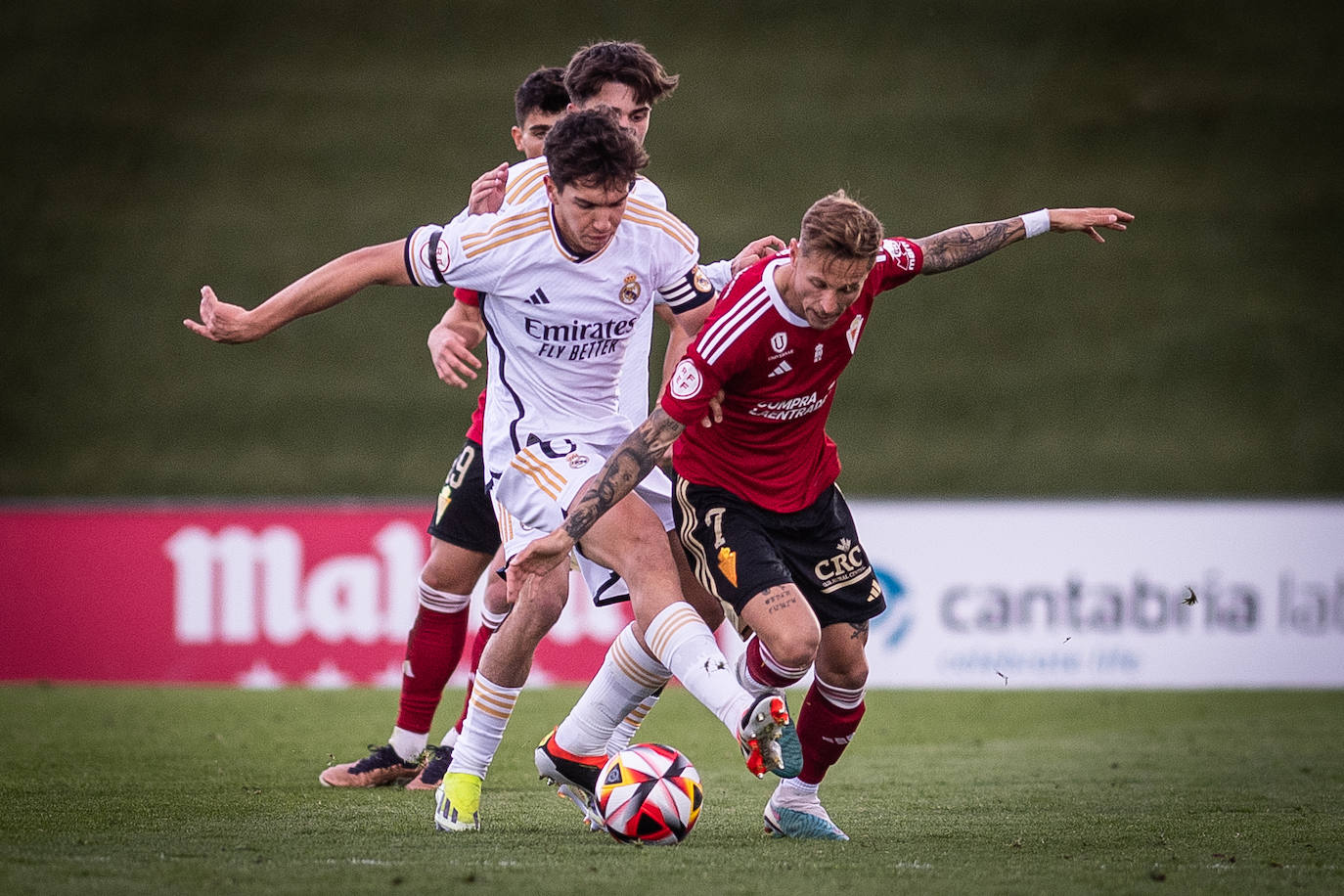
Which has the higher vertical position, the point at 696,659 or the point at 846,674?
the point at 696,659

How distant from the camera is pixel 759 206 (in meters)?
15.1

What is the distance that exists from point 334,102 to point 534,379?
38.0ft

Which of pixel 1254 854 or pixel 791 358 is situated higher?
pixel 791 358

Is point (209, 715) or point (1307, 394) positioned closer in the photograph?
point (209, 715)

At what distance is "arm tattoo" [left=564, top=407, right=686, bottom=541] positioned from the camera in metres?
4.39

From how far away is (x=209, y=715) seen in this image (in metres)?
8.27

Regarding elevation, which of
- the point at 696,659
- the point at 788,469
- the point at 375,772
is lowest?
the point at 375,772

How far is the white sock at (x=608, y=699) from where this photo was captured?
4730 mm

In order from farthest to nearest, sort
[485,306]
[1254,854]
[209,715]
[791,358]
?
1. [209,715]
2. [485,306]
3. [791,358]
4. [1254,854]

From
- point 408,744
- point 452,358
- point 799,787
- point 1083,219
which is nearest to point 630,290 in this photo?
point 452,358

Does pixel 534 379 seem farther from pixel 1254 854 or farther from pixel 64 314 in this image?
pixel 64 314

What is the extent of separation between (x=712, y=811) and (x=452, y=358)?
1.78 metres

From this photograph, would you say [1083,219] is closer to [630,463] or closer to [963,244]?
[963,244]

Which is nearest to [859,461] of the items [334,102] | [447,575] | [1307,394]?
[1307,394]
